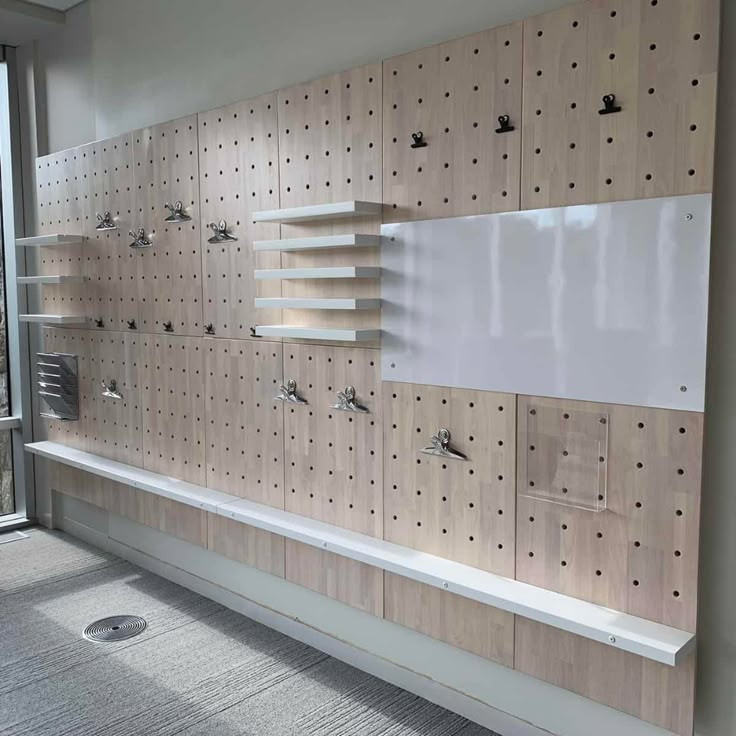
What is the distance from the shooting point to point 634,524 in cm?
233

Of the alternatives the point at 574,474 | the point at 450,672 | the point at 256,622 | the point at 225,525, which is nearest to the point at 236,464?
the point at 225,525

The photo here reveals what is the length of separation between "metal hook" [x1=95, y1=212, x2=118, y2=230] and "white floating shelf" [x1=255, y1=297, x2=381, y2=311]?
5.13 ft

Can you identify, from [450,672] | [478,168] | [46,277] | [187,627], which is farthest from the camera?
[46,277]

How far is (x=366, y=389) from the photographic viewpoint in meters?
3.09

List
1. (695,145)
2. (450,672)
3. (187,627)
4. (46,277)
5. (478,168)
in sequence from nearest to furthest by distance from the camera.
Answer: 1. (695,145)
2. (478,168)
3. (450,672)
4. (187,627)
5. (46,277)

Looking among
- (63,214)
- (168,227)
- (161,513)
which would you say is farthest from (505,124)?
(63,214)

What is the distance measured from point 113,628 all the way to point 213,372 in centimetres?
139

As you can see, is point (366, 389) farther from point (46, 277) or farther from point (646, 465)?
point (46, 277)

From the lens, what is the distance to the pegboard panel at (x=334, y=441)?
3092 millimetres

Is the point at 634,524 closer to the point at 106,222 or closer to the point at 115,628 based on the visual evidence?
the point at 115,628

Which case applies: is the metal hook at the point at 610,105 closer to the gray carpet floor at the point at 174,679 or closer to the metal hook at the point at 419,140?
the metal hook at the point at 419,140

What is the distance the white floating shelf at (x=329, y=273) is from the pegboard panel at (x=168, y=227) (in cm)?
84

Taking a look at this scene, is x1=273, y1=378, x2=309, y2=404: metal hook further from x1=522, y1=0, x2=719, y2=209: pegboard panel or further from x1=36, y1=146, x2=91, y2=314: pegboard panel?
x1=36, y1=146, x2=91, y2=314: pegboard panel

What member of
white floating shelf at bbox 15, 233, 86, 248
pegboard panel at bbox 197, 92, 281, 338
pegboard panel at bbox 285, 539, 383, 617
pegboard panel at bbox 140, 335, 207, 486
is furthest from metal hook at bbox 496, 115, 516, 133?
white floating shelf at bbox 15, 233, 86, 248
